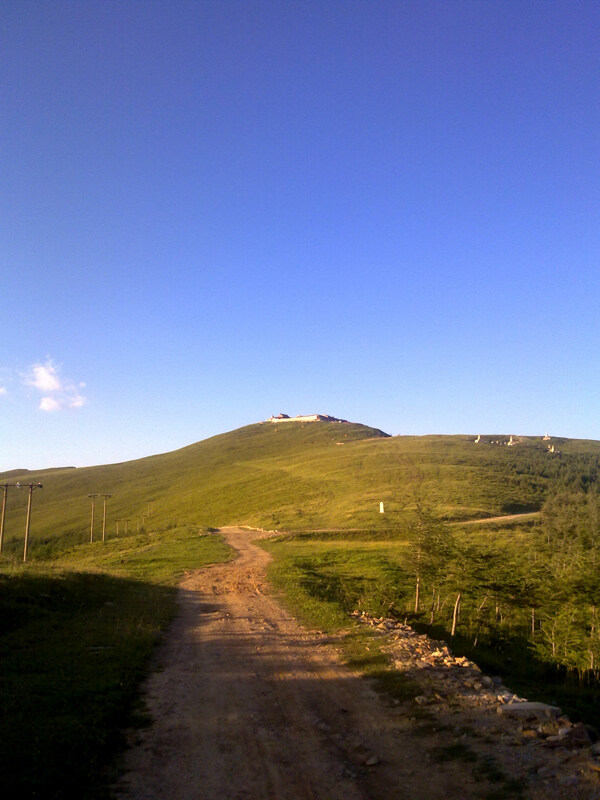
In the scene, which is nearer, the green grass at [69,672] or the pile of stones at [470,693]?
the green grass at [69,672]

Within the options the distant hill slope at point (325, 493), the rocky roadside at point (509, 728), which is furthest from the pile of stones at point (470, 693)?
the distant hill slope at point (325, 493)

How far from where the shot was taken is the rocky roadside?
21.5ft

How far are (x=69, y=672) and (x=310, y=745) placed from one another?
6197 mm

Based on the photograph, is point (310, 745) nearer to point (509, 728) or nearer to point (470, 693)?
point (509, 728)

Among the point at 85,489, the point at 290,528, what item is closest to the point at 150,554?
the point at 290,528

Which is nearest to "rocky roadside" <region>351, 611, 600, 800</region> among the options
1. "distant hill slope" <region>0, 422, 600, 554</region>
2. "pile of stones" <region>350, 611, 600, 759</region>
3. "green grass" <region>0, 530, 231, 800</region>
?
"pile of stones" <region>350, 611, 600, 759</region>

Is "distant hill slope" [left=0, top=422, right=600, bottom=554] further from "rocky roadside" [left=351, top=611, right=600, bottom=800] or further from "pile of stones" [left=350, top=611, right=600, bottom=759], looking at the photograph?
"rocky roadside" [left=351, top=611, right=600, bottom=800]

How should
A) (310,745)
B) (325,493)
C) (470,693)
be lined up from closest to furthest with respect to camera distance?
1. (310,745)
2. (470,693)
3. (325,493)

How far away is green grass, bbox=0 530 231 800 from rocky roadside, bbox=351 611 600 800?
5419 millimetres

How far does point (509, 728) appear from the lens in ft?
27.1

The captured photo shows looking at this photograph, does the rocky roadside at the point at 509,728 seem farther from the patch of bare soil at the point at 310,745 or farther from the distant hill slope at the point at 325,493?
the distant hill slope at the point at 325,493

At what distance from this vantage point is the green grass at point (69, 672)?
23.2ft

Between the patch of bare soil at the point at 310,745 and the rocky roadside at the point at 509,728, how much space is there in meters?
0.03

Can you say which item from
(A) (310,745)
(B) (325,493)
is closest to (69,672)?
(A) (310,745)
